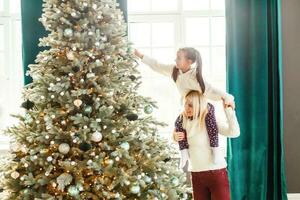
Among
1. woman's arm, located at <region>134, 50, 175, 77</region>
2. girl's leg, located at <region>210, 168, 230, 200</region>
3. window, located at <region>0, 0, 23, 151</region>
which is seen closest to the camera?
girl's leg, located at <region>210, 168, 230, 200</region>

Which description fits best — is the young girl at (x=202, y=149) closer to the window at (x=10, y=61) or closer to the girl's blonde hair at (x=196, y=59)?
the girl's blonde hair at (x=196, y=59)

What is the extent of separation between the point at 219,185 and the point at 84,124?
1.14 meters

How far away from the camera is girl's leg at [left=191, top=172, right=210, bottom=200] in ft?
11.4

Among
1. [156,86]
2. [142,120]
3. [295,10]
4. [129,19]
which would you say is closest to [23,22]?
[129,19]

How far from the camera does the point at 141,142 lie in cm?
309

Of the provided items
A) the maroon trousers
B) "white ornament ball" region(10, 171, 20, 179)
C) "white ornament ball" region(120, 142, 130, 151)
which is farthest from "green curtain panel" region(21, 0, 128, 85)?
the maroon trousers

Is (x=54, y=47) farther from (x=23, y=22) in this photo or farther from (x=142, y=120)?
(x=23, y=22)

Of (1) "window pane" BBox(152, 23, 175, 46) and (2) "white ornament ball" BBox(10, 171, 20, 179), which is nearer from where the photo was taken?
(2) "white ornament ball" BBox(10, 171, 20, 179)

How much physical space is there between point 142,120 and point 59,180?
69cm

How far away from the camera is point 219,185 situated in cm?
341

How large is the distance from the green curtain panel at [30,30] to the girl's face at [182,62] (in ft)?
4.54

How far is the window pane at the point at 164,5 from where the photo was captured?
471cm

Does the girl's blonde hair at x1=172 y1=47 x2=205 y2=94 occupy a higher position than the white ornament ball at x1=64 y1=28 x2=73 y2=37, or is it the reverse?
the white ornament ball at x1=64 y1=28 x2=73 y2=37

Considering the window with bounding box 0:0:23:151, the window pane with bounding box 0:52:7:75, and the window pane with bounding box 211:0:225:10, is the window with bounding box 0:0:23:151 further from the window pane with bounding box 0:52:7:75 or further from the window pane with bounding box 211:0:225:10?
the window pane with bounding box 211:0:225:10
